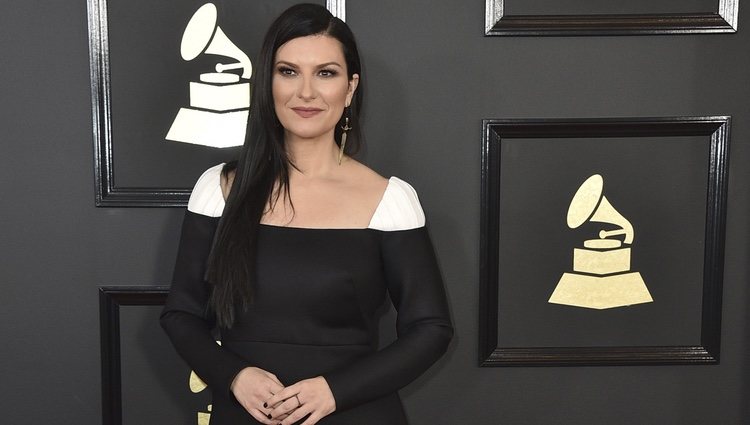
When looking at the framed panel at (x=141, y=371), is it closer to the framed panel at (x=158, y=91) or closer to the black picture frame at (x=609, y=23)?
the framed panel at (x=158, y=91)

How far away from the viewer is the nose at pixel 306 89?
56.1 inches

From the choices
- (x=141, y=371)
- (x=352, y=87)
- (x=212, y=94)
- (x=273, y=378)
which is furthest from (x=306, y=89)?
(x=141, y=371)

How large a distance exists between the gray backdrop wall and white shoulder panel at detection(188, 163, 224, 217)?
0.98 feet

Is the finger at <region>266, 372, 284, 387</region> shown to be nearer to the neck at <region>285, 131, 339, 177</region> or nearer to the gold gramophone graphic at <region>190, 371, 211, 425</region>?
the neck at <region>285, 131, 339, 177</region>

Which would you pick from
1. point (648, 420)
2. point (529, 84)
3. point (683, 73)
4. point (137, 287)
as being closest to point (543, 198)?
point (529, 84)

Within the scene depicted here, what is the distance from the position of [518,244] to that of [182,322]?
29.6 inches

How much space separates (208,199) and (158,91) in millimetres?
387

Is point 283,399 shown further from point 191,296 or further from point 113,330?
point 113,330

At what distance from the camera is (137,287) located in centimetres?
177

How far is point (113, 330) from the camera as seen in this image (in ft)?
5.85

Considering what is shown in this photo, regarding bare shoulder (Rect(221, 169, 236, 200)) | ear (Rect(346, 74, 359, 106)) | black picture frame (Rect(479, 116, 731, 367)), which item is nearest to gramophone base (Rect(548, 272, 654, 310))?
black picture frame (Rect(479, 116, 731, 367))

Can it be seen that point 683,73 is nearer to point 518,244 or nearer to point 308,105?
point 518,244

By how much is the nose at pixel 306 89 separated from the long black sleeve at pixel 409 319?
29 cm

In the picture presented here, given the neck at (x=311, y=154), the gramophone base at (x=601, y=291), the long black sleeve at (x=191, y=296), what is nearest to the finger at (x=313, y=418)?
the long black sleeve at (x=191, y=296)
